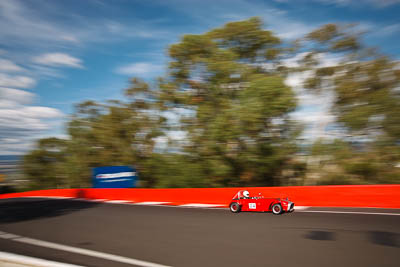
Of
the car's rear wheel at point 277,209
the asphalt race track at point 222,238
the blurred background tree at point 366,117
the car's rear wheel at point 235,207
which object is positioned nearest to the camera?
the asphalt race track at point 222,238

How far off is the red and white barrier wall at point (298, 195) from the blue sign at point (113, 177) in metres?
2.77

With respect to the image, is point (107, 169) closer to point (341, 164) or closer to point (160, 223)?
point (160, 223)

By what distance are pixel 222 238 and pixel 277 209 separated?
2.45 m

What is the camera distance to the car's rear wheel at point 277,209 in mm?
7578

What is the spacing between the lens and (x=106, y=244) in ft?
18.6

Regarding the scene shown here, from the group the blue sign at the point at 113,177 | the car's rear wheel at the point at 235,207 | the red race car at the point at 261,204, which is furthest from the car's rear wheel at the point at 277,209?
the blue sign at the point at 113,177

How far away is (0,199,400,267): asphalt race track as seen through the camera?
447cm

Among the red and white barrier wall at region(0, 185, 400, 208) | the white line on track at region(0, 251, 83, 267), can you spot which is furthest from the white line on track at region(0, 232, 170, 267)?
the red and white barrier wall at region(0, 185, 400, 208)

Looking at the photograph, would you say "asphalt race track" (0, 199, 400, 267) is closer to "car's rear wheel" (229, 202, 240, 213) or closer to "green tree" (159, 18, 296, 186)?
"car's rear wheel" (229, 202, 240, 213)

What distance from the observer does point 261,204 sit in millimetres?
7891

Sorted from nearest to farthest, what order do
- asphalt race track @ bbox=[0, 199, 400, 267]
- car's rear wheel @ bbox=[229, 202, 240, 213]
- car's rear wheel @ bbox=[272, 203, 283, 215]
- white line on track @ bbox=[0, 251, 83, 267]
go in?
white line on track @ bbox=[0, 251, 83, 267] < asphalt race track @ bbox=[0, 199, 400, 267] < car's rear wheel @ bbox=[272, 203, 283, 215] < car's rear wheel @ bbox=[229, 202, 240, 213]

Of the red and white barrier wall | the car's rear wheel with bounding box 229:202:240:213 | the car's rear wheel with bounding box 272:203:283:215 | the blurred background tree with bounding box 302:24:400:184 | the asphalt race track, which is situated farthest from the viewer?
the blurred background tree with bounding box 302:24:400:184

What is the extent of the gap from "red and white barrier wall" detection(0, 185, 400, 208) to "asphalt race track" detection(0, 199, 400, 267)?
4.32 feet

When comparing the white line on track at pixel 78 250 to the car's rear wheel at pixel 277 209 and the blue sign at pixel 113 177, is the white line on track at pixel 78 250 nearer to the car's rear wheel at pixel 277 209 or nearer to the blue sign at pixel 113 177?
the car's rear wheel at pixel 277 209
